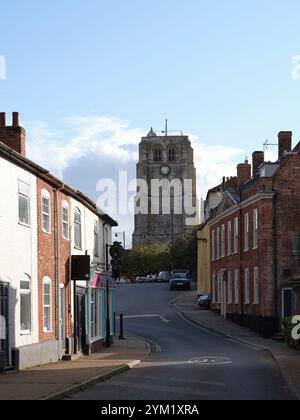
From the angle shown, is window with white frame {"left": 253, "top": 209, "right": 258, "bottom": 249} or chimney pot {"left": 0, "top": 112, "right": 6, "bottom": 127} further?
window with white frame {"left": 253, "top": 209, "right": 258, "bottom": 249}

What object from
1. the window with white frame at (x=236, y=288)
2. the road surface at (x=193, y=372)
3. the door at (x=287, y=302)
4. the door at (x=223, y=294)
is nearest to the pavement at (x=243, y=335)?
the road surface at (x=193, y=372)

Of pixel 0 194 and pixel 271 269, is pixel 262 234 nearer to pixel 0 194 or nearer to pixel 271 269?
pixel 271 269

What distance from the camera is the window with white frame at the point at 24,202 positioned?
75.4 ft

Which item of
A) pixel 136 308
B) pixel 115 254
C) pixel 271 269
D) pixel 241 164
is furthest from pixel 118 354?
pixel 136 308

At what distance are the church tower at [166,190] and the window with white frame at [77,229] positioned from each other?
113m

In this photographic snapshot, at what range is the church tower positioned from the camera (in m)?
148

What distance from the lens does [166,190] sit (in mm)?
154125

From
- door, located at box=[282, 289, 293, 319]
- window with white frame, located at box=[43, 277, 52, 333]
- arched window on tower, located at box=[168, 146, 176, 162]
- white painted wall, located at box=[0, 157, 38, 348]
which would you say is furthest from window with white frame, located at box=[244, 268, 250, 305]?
arched window on tower, located at box=[168, 146, 176, 162]

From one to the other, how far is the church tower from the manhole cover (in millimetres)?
115092

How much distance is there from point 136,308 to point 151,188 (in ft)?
280

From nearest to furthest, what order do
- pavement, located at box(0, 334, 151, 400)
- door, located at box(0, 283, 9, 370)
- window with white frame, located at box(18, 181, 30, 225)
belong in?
1. pavement, located at box(0, 334, 151, 400)
2. door, located at box(0, 283, 9, 370)
3. window with white frame, located at box(18, 181, 30, 225)

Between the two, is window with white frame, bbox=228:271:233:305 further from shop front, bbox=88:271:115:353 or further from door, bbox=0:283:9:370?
door, bbox=0:283:9:370
